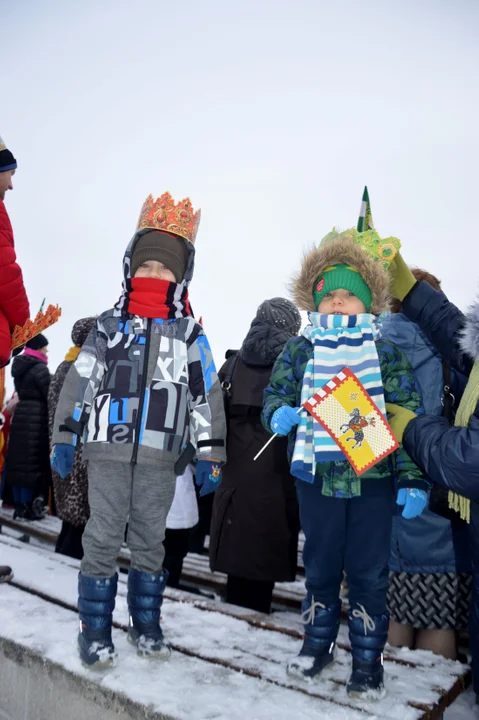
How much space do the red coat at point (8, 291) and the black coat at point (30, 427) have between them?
136 inches

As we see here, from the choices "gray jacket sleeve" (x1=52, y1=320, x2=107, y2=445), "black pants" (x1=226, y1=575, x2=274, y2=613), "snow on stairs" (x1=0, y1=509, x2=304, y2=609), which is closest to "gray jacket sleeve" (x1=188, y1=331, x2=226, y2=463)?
"gray jacket sleeve" (x1=52, y1=320, x2=107, y2=445)

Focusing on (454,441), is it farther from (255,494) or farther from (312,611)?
(255,494)

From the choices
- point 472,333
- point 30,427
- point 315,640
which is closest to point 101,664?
point 315,640

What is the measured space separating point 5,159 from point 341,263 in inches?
76.7

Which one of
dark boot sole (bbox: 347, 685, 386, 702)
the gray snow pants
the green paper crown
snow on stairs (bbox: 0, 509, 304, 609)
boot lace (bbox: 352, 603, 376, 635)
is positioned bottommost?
snow on stairs (bbox: 0, 509, 304, 609)

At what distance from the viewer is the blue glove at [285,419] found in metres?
2.31

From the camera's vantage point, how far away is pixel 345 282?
2.49 m

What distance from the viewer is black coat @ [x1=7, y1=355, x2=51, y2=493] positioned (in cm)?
639

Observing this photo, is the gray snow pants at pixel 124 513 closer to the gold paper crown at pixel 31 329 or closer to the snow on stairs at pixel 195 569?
the gold paper crown at pixel 31 329

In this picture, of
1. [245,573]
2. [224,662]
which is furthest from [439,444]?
[245,573]

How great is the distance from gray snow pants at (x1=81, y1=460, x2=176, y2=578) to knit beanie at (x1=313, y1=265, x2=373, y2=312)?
42.2 inches

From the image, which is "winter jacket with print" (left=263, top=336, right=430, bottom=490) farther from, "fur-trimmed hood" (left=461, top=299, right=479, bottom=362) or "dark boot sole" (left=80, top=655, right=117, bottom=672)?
"dark boot sole" (left=80, top=655, right=117, bottom=672)

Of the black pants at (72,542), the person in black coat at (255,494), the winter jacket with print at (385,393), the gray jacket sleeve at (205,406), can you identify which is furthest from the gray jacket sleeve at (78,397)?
the black pants at (72,542)

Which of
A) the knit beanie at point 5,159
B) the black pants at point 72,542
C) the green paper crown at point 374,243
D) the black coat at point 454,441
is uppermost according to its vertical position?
the knit beanie at point 5,159
